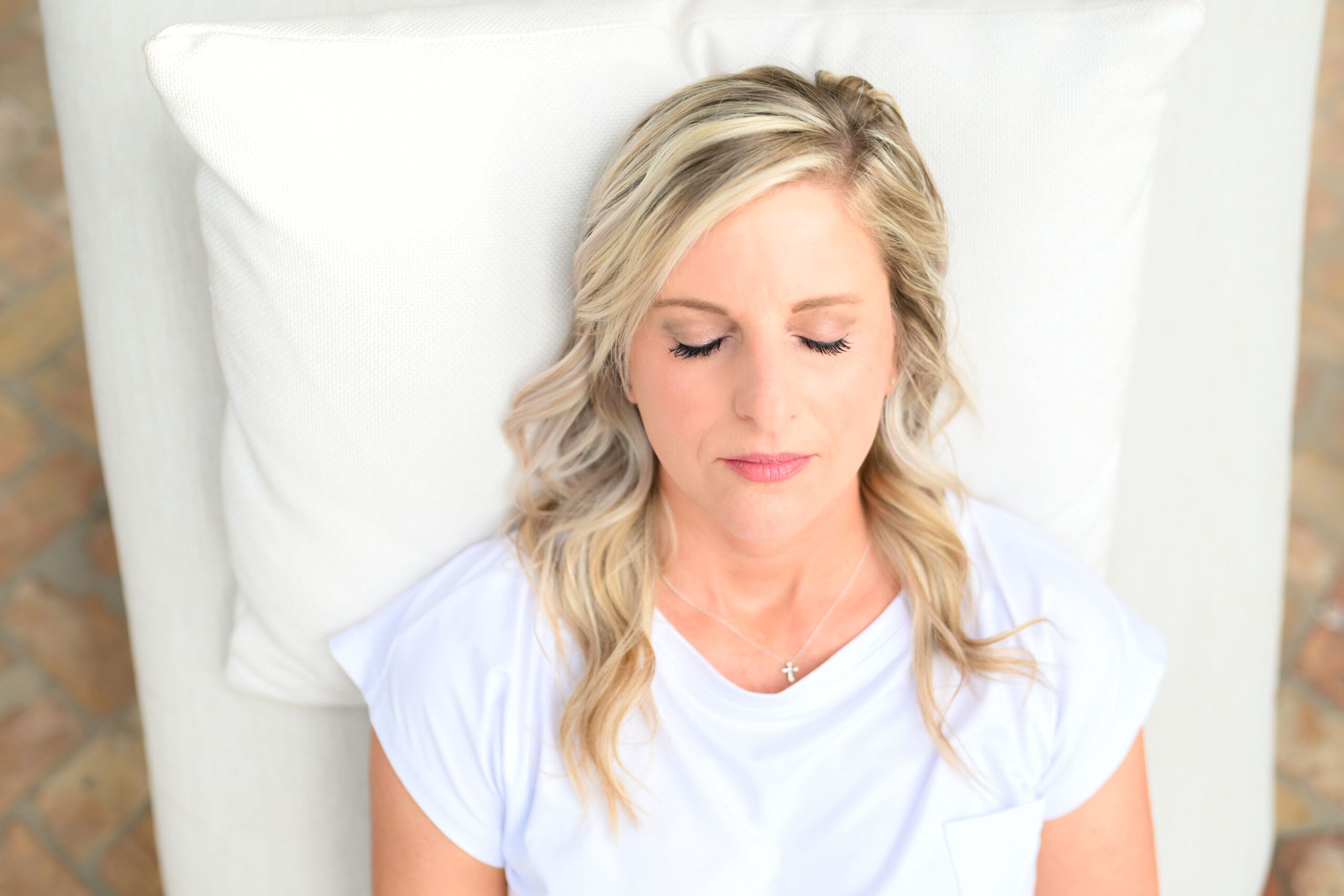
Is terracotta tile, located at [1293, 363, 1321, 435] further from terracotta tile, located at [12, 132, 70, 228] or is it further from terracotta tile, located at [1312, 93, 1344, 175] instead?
terracotta tile, located at [12, 132, 70, 228]

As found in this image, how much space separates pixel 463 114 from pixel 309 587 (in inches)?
22.9

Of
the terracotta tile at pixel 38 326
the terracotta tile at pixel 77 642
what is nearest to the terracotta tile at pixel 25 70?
the terracotta tile at pixel 38 326

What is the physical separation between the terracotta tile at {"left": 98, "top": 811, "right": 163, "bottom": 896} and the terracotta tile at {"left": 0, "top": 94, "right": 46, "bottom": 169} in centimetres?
145

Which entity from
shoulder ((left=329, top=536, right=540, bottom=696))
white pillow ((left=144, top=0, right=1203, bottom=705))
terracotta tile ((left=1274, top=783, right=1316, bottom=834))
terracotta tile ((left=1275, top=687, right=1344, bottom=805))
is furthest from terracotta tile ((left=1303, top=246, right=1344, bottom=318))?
shoulder ((left=329, top=536, right=540, bottom=696))

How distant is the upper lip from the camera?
1.22 metres

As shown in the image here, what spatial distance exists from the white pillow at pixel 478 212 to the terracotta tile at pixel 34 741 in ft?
3.10

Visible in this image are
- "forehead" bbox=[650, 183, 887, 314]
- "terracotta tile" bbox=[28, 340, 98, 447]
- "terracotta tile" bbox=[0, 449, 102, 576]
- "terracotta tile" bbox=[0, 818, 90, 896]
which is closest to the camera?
"forehead" bbox=[650, 183, 887, 314]

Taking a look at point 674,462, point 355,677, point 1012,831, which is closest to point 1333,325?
point 1012,831

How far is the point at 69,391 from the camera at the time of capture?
248cm

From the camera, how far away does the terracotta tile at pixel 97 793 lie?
2.15m

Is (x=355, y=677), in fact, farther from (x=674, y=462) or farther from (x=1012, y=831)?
(x=1012, y=831)

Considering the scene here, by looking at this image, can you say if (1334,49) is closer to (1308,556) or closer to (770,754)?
(1308,556)

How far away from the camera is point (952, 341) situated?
57.1 inches

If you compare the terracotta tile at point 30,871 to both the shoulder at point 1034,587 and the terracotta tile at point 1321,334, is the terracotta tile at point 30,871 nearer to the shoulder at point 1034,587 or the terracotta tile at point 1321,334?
the shoulder at point 1034,587
